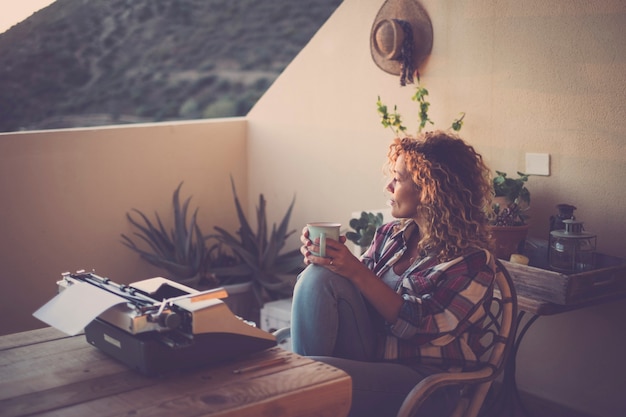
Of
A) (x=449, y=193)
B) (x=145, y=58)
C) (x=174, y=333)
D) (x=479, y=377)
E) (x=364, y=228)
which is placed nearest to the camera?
(x=174, y=333)

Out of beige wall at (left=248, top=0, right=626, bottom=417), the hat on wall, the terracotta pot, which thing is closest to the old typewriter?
the terracotta pot

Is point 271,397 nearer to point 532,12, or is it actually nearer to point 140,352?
point 140,352

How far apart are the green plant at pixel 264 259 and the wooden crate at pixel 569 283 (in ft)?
5.66

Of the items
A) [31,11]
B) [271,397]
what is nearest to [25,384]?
[271,397]

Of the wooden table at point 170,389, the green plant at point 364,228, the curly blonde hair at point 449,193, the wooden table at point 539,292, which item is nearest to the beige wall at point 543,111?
the wooden table at point 539,292

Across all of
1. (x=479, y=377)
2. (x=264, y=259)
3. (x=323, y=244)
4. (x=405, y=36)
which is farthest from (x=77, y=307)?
(x=264, y=259)

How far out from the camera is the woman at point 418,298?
2.16m

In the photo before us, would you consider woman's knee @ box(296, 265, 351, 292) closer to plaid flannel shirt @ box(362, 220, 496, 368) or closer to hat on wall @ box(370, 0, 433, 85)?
plaid flannel shirt @ box(362, 220, 496, 368)

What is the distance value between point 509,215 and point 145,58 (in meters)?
5.25

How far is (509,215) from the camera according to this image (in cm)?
311

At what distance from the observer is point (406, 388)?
7.01 feet

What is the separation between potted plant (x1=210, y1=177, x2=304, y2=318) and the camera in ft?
14.5

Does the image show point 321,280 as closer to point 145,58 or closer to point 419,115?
point 419,115

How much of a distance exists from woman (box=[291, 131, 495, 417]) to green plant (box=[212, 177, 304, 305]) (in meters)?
2.07
